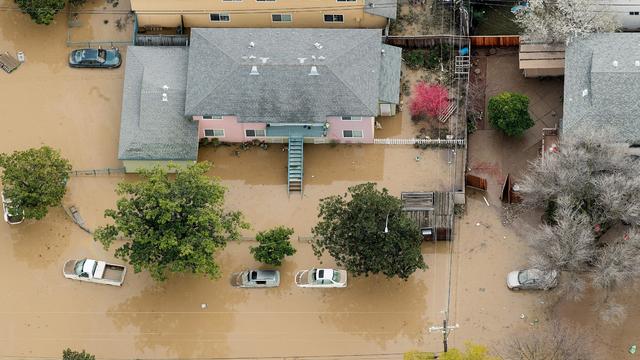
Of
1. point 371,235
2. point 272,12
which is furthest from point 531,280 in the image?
point 272,12

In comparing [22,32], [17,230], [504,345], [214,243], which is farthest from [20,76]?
[504,345]

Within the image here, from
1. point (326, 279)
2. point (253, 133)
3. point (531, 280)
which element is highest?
point (253, 133)

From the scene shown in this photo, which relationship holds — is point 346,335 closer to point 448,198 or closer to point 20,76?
point 448,198

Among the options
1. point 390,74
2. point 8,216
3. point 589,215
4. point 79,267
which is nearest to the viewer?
point 589,215

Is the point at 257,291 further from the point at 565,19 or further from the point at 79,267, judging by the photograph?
the point at 565,19

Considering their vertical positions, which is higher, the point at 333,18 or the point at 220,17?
the point at 333,18

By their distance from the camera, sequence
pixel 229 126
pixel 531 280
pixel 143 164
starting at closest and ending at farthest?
pixel 531 280 < pixel 143 164 < pixel 229 126

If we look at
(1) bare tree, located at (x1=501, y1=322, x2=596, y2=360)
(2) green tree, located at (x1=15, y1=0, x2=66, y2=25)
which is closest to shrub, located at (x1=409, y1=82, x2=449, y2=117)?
(1) bare tree, located at (x1=501, y1=322, x2=596, y2=360)

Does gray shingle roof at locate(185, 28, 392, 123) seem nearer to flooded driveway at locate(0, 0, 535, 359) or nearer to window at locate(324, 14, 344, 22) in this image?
flooded driveway at locate(0, 0, 535, 359)
